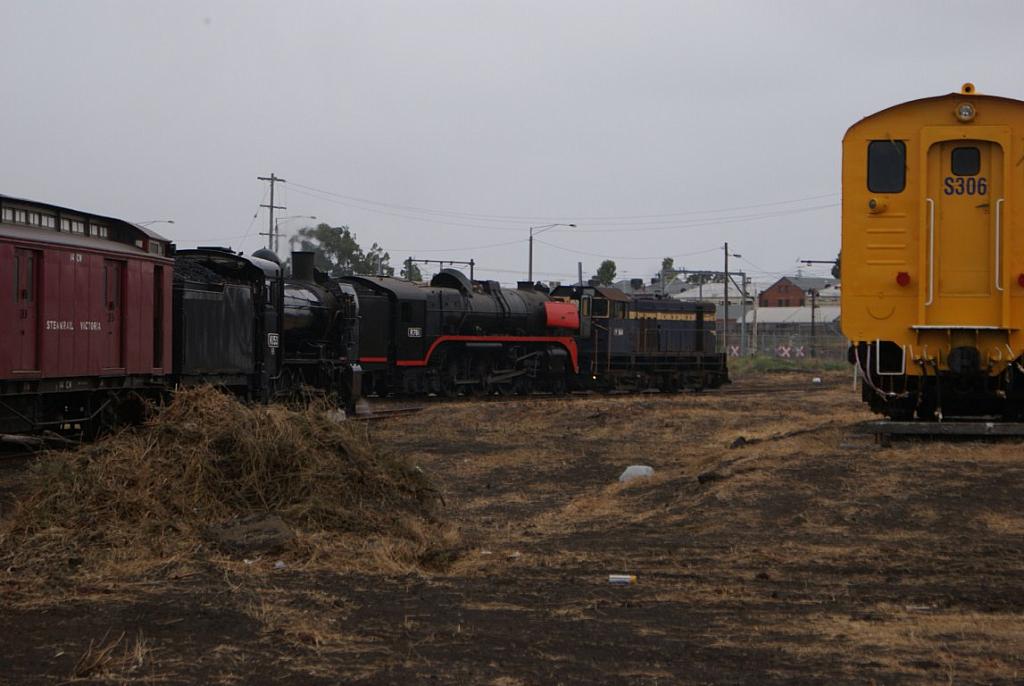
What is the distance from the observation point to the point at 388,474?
404 inches

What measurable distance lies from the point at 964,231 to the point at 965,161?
2.76 ft

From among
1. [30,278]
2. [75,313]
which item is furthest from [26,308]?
[75,313]

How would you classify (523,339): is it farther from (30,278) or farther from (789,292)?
(789,292)

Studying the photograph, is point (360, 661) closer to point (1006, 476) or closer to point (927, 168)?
point (1006, 476)

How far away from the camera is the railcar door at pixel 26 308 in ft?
41.2

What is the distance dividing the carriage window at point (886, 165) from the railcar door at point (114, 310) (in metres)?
9.77

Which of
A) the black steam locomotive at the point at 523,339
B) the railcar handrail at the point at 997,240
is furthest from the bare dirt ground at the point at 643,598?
the black steam locomotive at the point at 523,339

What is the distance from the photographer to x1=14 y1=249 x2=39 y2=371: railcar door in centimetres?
1255

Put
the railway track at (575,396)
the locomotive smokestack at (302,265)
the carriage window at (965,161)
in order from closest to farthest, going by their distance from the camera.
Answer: the carriage window at (965,161) < the locomotive smokestack at (302,265) < the railway track at (575,396)

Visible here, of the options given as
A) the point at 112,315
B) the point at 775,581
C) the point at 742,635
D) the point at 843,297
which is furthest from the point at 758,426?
the point at 742,635

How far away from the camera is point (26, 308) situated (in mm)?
12703

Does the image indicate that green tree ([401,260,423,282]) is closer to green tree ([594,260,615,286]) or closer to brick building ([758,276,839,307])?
green tree ([594,260,615,286])

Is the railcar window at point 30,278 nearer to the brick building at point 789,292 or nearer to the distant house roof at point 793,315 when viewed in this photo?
the distant house roof at point 793,315

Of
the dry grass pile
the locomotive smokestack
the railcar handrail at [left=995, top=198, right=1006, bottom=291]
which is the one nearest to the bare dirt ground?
the dry grass pile
